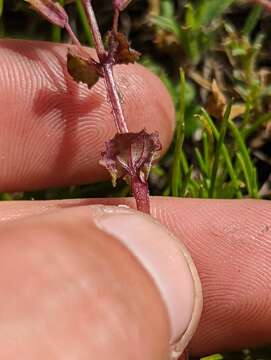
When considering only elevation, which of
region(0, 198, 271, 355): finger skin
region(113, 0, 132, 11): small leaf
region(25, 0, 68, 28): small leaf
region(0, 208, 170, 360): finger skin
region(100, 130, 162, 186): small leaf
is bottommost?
region(0, 198, 271, 355): finger skin

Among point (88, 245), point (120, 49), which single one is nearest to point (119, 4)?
point (120, 49)

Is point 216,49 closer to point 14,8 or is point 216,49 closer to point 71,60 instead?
point 14,8

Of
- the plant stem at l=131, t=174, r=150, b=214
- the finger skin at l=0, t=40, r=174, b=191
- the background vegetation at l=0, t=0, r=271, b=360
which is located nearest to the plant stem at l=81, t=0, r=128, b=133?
the plant stem at l=131, t=174, r=150, b=214

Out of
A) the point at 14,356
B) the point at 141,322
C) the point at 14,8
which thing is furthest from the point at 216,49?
the point at 14,356

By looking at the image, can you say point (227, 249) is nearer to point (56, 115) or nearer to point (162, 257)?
point (162, 257)

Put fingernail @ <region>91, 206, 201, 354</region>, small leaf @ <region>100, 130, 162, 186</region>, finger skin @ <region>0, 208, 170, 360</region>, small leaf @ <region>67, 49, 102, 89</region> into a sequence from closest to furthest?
finger skin @ <region>0, 208, 170, 360</region>
fingernail @ <region>91, 206, 201, 354</region>
small leaf @ <region>100, 130, 162, 186</region>
small leaf @ <region>67, 49, 102, 89</region>

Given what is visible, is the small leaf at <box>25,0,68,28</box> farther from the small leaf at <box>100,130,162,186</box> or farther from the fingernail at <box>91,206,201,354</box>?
the fingernail at <box>91,206,201,354</box>

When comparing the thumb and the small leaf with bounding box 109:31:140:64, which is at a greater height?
the small leaf with bounding box 109:31:140:64
